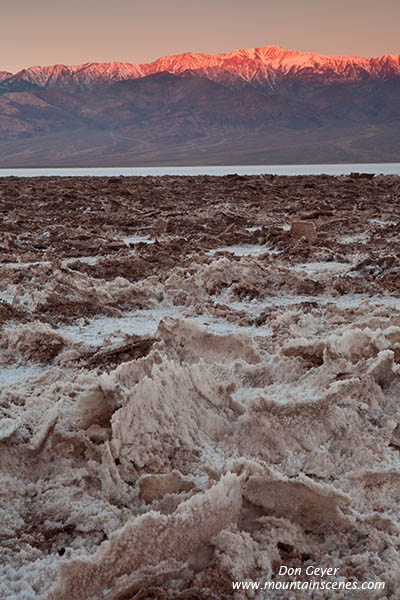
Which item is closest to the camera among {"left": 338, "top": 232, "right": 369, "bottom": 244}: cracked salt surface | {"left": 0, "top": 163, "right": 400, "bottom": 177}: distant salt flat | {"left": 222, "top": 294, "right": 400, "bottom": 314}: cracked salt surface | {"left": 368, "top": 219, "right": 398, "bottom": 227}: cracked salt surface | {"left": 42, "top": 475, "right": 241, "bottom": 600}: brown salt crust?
{"left": 42, "top": 475, "right": 241, "bottom": 600}: brown salt crust

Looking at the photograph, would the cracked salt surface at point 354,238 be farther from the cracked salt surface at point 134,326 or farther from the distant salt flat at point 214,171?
the distant salt flat at point 214,171

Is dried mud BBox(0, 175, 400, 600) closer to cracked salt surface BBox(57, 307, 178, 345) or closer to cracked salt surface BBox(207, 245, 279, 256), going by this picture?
cracked salt surface BBox(57, 307, 178, 345)

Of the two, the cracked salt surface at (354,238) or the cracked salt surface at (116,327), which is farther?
the cracked salt surface at (354,238)

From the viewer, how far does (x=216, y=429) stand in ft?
6.61

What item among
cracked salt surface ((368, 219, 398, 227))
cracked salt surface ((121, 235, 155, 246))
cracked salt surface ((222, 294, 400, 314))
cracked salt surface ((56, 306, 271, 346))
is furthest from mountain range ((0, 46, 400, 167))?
cracked salt surface ((56, 306, 271, 346))

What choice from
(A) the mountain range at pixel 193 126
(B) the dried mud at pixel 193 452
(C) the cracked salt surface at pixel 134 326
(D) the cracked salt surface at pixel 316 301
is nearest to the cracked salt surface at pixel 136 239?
(D) the cracked salt surface at pixel 316 301

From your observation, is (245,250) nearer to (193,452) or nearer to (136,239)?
(136,239)

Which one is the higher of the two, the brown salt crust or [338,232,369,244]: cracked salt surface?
[338,232,369,244]: cracked salt surface

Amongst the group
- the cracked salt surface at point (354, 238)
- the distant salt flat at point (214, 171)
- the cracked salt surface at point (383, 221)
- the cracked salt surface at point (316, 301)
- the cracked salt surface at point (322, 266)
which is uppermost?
the distant salt flat at point (214, 171)

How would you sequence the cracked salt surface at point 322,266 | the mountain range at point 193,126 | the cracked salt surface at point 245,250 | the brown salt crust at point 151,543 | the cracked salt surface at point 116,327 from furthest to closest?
1. the mountain range at point 193,126
2. the cracked salt surface at point 245,250
3. the cracked salt surface at point 322,266
4. the cracked salt surface at point 116,327
5. the brown salt crust at point 151,543

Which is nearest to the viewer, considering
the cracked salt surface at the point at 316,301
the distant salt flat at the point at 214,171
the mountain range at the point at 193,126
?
the cracked salt surface at the point at 316,301

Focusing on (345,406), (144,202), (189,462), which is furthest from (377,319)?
(144,202)

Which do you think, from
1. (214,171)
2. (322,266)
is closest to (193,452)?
(322,266)

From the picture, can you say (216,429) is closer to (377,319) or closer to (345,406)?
(345,406)
